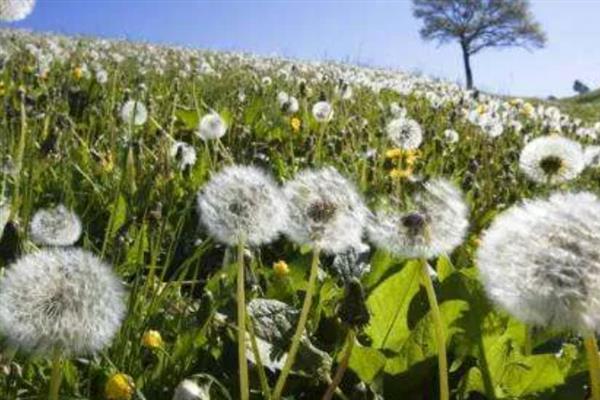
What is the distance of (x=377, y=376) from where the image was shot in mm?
1899

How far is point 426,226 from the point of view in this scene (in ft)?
5.13

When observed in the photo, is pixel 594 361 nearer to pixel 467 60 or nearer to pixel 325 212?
pixel 325 212

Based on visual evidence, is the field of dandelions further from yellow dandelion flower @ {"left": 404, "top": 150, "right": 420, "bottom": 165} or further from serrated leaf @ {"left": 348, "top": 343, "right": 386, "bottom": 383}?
yellow dandelion flower @ {"left": 404, "top": 150, "right": 420, "bottom": 165}

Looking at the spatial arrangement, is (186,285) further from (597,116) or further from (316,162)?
(597,116)

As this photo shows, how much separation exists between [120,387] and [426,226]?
0.67 meters

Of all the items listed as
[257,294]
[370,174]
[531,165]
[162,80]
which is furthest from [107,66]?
[257,294]

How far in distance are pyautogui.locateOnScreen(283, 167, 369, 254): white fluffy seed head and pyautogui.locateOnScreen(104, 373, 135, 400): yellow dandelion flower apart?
430 millimetres

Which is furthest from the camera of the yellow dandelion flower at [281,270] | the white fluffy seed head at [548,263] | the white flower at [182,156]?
the white flower at [182,156]

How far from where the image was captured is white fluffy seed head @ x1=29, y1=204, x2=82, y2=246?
2.18 metres

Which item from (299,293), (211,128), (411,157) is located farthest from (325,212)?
(411,157)

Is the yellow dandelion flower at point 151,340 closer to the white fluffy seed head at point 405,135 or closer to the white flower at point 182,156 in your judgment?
the white flower at point 182,156

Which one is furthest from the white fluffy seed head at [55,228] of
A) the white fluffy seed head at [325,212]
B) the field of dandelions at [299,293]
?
the white fluffy seed head at [325,212]

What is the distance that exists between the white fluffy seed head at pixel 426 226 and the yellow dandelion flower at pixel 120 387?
0.56m

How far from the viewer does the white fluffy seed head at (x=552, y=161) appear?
3365 millimetres
